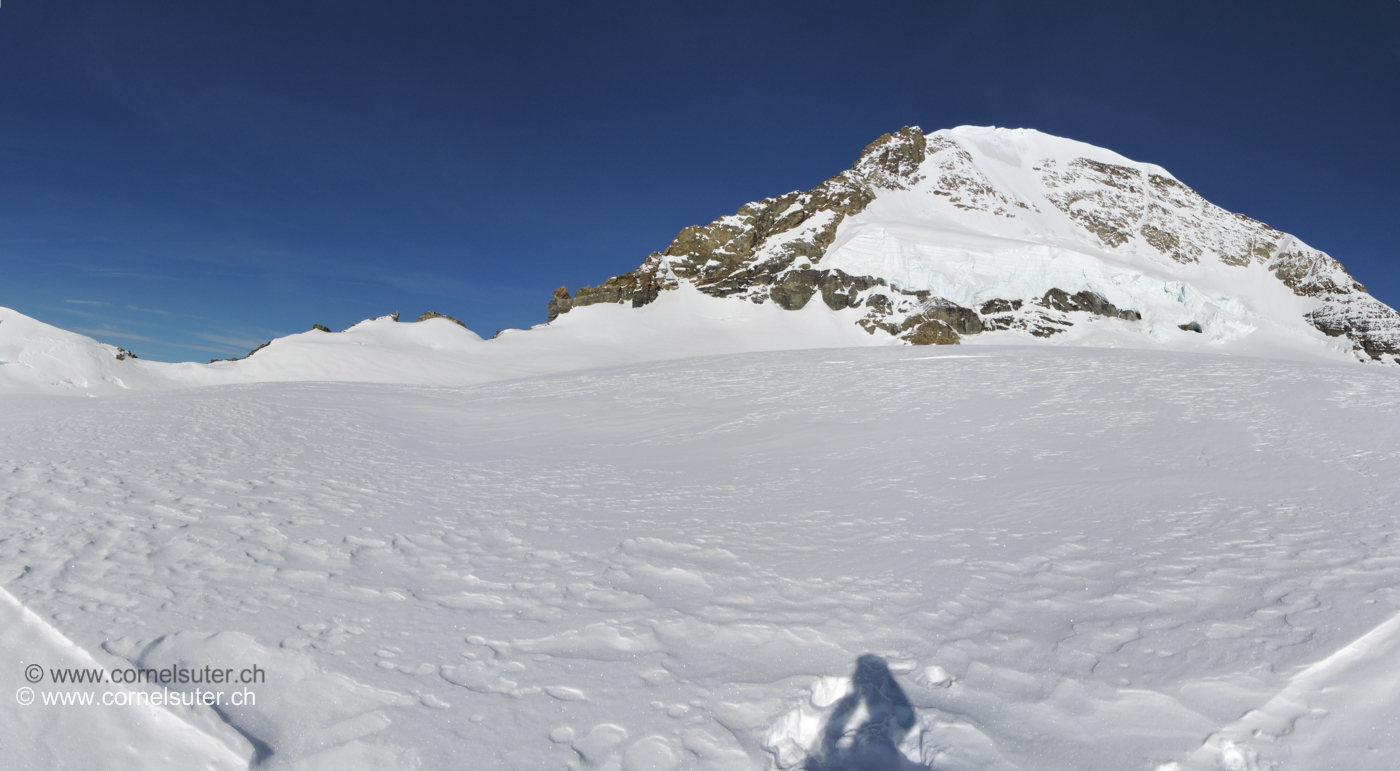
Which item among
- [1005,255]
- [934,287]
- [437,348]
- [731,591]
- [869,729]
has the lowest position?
[869,729]

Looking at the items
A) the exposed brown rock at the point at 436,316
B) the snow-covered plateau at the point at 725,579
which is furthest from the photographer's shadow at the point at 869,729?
the exposed brown rock at the point at 436,316

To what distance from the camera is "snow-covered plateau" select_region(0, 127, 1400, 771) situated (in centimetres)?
267

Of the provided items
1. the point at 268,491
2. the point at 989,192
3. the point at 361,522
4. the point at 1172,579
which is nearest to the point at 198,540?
the point at 361,522

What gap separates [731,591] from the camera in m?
4.34

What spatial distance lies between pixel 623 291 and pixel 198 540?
57414 mm

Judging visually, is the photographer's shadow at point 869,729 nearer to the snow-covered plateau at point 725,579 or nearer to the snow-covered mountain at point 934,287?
the snow-covered plateau at point 725,579

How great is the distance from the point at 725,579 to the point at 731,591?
0.76 feet

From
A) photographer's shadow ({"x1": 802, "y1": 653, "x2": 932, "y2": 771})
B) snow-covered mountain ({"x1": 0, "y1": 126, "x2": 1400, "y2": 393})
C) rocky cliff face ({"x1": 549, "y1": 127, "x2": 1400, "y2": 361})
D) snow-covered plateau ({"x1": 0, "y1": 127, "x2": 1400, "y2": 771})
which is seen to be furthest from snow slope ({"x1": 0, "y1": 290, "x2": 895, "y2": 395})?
photographer's shadow ({"x1": 802, "y1": 653, "x2": 932, "y2": 771})

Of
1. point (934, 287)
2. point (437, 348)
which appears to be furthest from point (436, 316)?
point (934, 287)

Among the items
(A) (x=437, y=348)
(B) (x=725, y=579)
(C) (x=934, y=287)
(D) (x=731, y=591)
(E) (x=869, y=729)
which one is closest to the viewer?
(E) (x=869, y=729)

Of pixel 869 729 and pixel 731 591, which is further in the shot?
pixel 731 591

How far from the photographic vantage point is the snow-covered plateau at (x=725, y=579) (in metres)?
2.67

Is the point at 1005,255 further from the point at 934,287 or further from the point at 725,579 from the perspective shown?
the point at 725,579

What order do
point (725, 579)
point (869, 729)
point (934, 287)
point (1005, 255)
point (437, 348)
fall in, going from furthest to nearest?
point (934, 287), point (1005, 255), point (437, 348), point (725, 579), point (869, 729)
